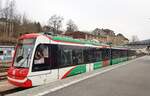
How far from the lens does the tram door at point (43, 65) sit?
10351 millimetres

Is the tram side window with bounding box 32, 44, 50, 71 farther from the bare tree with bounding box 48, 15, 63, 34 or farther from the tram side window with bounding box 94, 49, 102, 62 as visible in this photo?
the bare tree with bounding box 48, 15, 63, 34

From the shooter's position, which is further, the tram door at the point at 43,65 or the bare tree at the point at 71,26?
the bare tree at the point at 71,26

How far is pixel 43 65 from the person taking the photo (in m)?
10.8

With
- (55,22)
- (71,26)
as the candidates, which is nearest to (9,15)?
(55,22)

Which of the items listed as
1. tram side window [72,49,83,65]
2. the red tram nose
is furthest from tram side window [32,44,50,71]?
tram side window [72,49,83,65]

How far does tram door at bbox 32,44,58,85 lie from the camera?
34.0 ft

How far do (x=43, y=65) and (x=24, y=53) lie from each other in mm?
1103

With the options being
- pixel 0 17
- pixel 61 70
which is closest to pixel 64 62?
pixel 61 70

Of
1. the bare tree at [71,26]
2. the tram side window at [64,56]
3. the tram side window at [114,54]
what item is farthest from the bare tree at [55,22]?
the tram side window at [64,56]

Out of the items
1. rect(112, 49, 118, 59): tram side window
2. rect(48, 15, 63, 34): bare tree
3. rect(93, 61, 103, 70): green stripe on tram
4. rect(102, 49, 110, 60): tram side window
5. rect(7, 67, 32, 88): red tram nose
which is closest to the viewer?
rect(7, 67, 32, 88): red tram nose

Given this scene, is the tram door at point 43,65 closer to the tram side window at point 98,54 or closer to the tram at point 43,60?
the tram at point 43,60

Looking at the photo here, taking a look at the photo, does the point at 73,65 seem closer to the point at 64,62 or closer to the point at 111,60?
the point at 64,62

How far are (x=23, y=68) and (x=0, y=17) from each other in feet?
141

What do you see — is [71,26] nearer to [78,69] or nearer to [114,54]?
[114,54]
